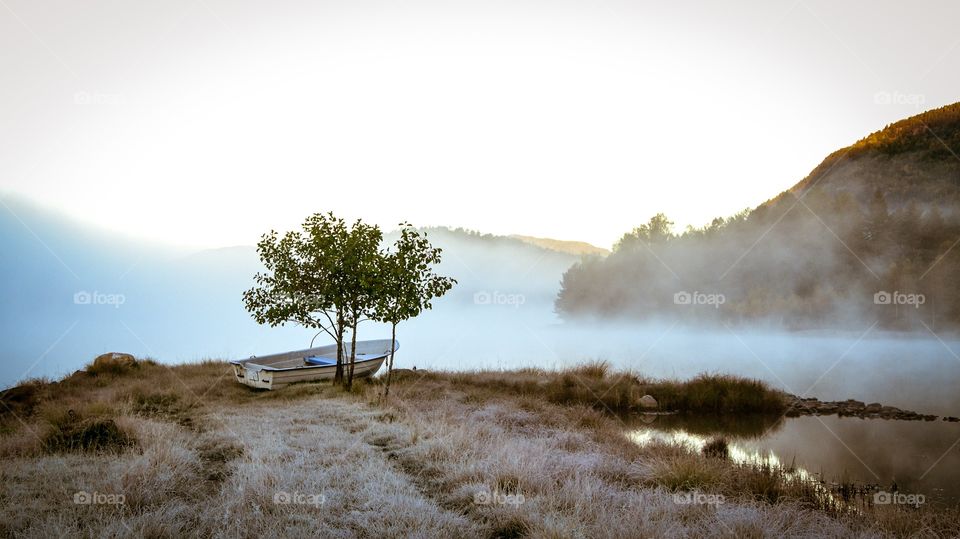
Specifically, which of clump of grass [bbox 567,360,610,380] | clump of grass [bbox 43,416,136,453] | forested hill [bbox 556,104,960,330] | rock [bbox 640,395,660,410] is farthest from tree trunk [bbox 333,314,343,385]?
forested hill [bbox 556,104,960,330]

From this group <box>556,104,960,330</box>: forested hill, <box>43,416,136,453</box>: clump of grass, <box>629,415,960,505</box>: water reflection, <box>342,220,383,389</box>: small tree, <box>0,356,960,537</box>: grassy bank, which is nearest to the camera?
<box>0,356,960,537</box>: grassy bank

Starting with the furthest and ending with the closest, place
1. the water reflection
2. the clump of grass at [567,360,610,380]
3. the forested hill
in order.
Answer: the forested hill, the clump of grass at [567,360,610,380], the water reflection

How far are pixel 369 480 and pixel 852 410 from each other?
20.9 metres

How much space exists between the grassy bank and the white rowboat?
10.1 feet

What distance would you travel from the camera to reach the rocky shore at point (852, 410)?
1850 cm

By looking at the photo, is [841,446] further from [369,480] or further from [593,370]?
[369,480]

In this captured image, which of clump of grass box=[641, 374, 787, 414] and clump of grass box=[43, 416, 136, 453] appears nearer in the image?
clump of grass box=[43, 416, 136, 453]

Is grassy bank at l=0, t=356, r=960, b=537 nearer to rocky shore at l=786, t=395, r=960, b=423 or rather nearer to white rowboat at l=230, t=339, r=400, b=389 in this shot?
white rowboat at l=230, t=339, r=400, b=389

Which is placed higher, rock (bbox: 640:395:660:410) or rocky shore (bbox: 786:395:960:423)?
rock (bbox: 640:395:660:410)

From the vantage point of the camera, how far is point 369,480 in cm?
678

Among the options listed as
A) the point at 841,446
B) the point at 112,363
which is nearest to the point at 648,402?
the point at 841,446

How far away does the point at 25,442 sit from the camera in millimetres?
8297

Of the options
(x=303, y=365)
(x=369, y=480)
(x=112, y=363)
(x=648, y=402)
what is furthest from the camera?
(x=303, y=365)

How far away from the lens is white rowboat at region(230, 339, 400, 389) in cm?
1634
